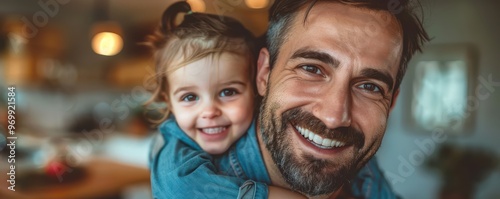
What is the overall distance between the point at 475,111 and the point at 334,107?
0.53m

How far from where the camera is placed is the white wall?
53.3 inches

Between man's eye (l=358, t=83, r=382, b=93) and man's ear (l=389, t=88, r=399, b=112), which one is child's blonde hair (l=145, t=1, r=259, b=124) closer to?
man's eye (l=358, t=83, r=382, b=93)

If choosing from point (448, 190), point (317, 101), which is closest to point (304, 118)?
point (317, 101)

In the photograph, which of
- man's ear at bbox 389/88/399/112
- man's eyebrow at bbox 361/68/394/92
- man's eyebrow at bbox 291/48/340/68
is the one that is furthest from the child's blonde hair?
man's ear at bbox 389/88/399/112

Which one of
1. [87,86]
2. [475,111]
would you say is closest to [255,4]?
[87,86]

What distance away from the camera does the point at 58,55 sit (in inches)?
49.1

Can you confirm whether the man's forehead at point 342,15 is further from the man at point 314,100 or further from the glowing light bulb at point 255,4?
the glowing light bulb at point 255,4

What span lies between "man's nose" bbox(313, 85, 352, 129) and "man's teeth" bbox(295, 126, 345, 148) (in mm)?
43

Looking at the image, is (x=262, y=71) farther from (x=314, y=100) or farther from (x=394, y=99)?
(x=394, y=99)

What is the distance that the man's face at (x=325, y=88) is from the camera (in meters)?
1.19

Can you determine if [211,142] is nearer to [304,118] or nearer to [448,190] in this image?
[304,118]

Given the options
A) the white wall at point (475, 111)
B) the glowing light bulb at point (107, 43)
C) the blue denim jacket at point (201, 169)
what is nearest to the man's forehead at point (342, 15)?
the white wall at point (475, 111)

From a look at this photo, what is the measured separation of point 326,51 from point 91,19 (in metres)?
0.62

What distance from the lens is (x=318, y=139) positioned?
4.00 feet
